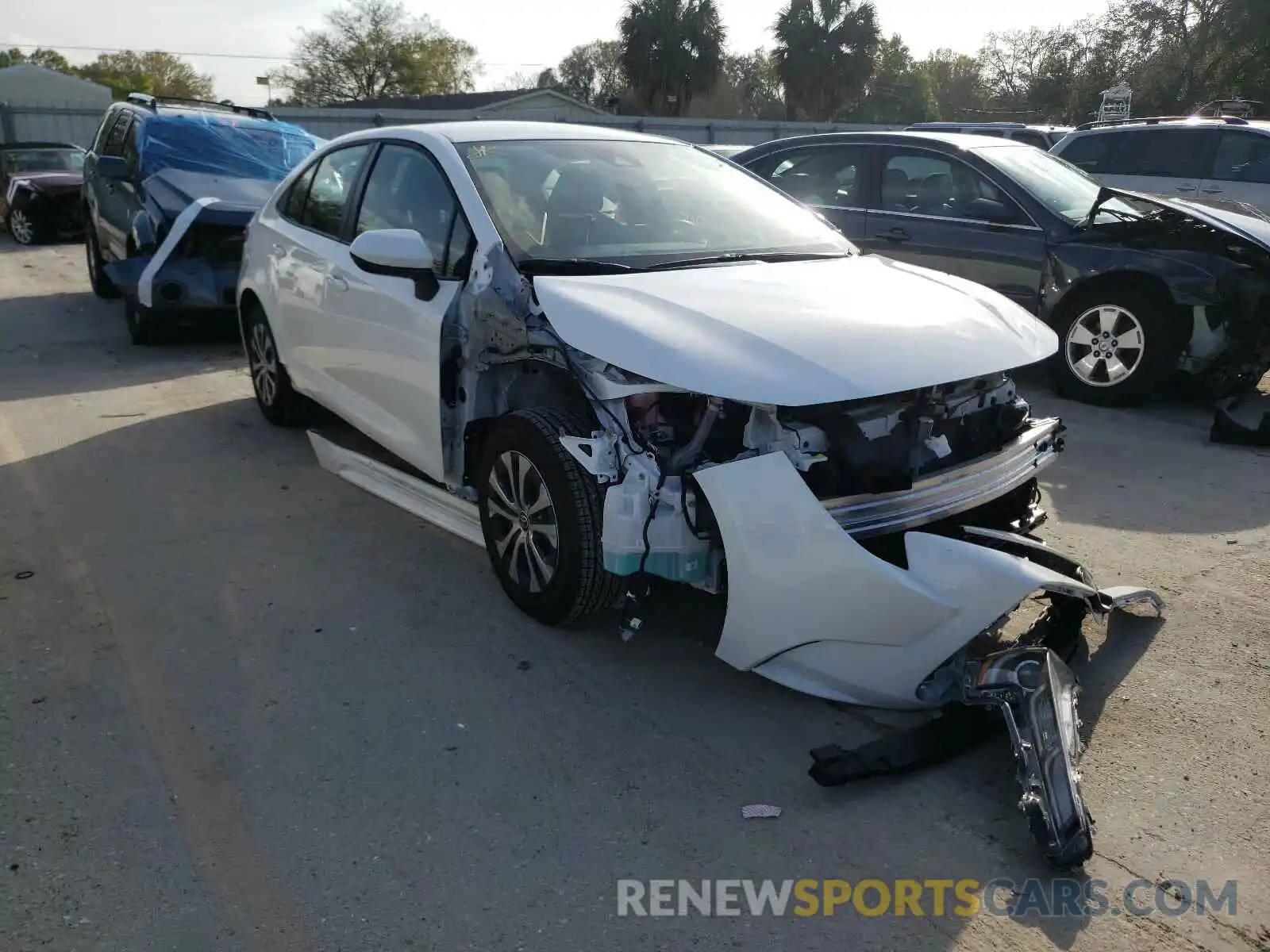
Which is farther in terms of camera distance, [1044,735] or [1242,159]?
[1242,159]

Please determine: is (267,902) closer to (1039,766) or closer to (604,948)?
(604,948)

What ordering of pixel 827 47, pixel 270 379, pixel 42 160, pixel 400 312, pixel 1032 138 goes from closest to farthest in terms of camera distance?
pixel 400 312 < pixel 270 379 < pixel 1032 138 < pixel 42 160 < pixel 827 47

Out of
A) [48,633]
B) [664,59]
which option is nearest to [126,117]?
[48,633]

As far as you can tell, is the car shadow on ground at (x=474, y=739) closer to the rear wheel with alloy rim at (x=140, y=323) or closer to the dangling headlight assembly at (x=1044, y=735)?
the dangling headlight assembly at (x=1044, y=735)

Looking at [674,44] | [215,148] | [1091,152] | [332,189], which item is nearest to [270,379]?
[332,189]

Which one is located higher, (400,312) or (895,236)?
(895,236)

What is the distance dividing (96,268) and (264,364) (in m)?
6.14

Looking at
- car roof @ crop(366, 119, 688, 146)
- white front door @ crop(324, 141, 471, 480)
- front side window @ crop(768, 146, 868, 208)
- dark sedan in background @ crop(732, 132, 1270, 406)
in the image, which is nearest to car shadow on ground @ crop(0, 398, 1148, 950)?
white front door @ crop(324, 141, 471, 480)

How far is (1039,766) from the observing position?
8.98 feet

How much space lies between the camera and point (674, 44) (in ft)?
160

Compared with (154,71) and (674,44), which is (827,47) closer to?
(674,44)

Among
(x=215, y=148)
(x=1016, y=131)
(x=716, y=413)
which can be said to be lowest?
(x=716, y=413)

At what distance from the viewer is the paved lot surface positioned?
8.24 ft

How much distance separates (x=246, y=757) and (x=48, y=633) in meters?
1.31
